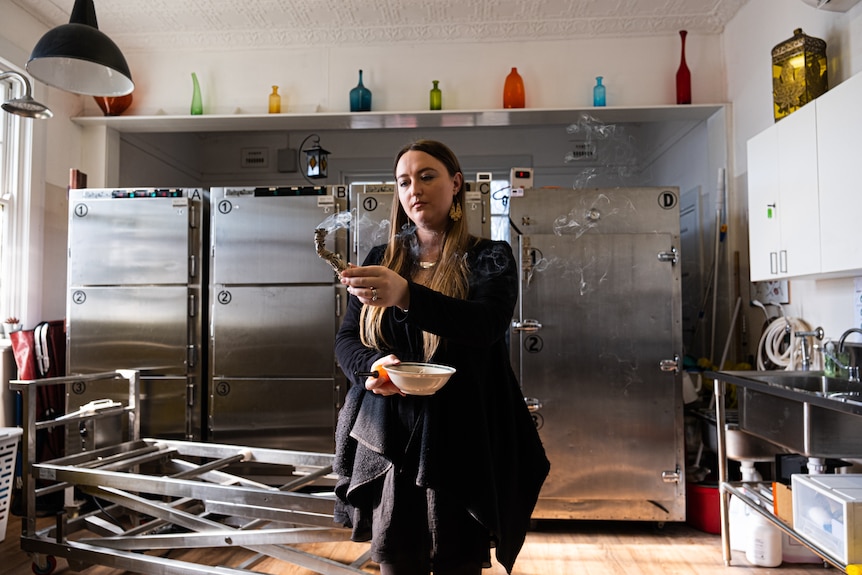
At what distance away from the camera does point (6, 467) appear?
312 cm

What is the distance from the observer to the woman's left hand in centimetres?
101

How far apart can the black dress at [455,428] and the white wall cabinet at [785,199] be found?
1.88 metres

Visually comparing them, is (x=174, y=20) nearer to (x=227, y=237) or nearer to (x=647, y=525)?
(x=227, y=237)

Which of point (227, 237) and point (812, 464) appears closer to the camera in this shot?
point (812, 464)

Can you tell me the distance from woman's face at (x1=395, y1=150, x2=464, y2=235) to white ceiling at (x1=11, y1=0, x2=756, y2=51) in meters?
3.04

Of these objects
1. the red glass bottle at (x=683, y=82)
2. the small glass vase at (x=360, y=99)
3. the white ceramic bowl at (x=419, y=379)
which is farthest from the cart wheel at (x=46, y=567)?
the red glass bottle at (x=683, y=82)

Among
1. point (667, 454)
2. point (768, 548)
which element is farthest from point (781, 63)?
point (768, 548)

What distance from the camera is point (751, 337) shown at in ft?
11.9

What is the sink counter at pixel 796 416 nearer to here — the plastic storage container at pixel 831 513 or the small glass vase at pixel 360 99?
the plastic storage container at pixel 831 513

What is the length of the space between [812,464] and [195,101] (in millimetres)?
4202

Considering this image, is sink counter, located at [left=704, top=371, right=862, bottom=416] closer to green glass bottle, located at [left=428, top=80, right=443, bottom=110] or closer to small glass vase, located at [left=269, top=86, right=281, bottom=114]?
green glass bottle, located at [left=428, top=80, right=443, bottom=110]

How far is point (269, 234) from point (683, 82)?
2.90m

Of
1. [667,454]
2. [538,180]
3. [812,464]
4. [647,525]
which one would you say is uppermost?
[538,180]

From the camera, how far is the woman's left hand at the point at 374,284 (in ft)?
3.31
